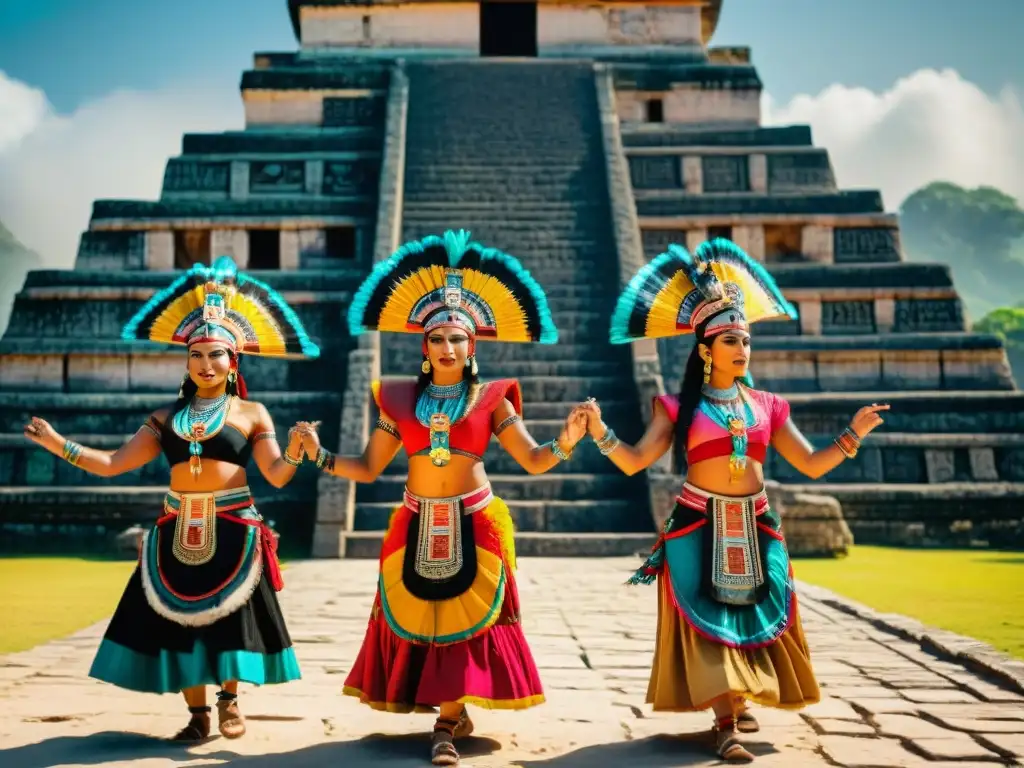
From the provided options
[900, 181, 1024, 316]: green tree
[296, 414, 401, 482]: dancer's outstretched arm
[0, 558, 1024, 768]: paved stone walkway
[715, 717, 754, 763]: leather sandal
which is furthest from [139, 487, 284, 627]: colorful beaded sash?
[900, 181, 1024, 316]: green tree

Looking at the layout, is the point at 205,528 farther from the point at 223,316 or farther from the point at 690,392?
the point at 690,392

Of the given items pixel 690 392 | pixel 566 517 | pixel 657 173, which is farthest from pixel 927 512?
pixel 690 392

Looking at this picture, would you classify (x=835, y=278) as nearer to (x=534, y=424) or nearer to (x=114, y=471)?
(x=534, y=424)

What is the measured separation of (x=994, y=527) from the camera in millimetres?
13820

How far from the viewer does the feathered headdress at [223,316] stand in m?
5.61

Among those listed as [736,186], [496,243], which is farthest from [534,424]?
[736,186]

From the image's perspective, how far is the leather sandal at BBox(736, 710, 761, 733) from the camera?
200 inches

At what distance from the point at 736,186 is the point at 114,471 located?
13938 millimetres

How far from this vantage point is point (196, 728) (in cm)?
502

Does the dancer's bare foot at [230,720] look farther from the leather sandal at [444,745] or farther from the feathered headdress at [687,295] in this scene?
the feathered headdress at [687,295]

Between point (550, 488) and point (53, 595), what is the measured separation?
507 cm

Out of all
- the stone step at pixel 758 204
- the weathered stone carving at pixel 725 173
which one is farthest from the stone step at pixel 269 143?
the weathered stone carving at pixel 725 173

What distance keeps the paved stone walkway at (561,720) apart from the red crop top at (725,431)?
3.93 feet

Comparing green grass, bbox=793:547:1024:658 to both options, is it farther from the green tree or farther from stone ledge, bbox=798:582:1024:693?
the green tree
